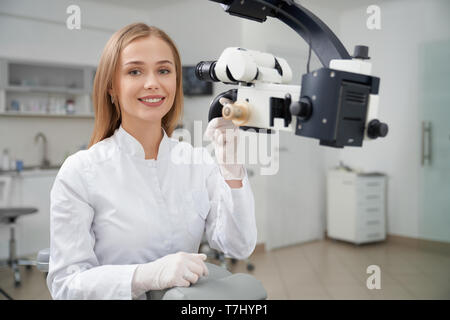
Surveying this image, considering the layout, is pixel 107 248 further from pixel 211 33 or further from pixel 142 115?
pixel 211 33

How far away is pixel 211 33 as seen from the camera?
418 centimetres

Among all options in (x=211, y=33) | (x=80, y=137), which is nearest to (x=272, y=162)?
(x=211, y=33)

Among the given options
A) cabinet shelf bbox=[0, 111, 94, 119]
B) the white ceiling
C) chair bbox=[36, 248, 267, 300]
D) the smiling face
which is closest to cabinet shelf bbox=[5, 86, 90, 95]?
cabinet shelf bbox=[0, 111, 94, 119]

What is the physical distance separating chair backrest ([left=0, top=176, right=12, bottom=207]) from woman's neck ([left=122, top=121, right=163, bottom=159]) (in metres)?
3.21

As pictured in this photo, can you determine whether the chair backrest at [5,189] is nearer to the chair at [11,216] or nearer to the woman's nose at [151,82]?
the chair at [11,216]

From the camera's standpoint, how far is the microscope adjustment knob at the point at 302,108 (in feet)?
1.94

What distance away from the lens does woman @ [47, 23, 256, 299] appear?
0.78 m

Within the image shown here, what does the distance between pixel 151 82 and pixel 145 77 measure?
0.02 m

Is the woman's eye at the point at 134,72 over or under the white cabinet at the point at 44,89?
under

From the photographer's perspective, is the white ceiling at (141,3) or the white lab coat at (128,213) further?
the white ceiling at (141,3)

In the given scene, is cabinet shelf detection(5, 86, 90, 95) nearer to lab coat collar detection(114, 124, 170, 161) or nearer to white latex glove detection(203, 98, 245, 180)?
lab coat collar detection(114, 124, 170, 161)

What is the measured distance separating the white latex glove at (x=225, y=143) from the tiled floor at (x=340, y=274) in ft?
7.28
